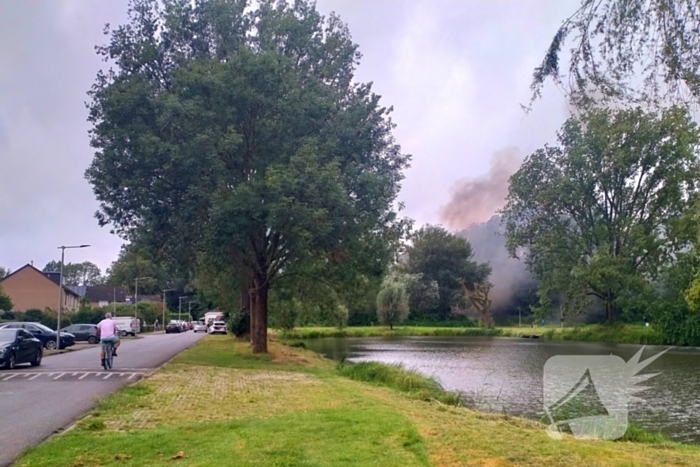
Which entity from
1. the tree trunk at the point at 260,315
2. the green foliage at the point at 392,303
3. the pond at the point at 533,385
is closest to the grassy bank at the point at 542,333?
the green foliage at the point at 392,303

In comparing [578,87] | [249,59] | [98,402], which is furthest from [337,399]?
[249,59]

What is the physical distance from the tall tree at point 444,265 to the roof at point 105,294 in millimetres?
51133

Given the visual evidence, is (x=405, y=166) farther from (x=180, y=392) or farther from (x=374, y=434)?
(x=374, y=434)

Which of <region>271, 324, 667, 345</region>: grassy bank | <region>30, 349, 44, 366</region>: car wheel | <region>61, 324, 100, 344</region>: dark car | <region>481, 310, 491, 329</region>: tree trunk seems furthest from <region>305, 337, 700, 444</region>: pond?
<region>481, 310, 491, 329</region>: tree trunk

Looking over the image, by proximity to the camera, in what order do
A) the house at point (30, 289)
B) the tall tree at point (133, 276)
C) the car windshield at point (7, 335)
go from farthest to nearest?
the tall tree at point (133, 276) < the house at point (30, 289) < the car windshield at point (7, 335)

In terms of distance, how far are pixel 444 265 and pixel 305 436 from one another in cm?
7983

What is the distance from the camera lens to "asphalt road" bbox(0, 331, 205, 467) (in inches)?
365

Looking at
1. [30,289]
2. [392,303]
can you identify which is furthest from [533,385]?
[30,289]

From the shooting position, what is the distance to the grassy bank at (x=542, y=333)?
47.1m

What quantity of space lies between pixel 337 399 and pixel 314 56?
1756 centimetres

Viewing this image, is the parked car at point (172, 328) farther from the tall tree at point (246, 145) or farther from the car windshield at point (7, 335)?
the car windshield at point (7, 335)

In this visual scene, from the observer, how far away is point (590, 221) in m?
51.0

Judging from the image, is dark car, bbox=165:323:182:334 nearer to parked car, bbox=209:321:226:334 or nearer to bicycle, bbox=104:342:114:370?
parked car, bbox=209:321:226:334

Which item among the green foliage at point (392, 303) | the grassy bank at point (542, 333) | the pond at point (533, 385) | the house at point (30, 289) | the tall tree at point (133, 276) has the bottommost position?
the pond at point (533, 385)
